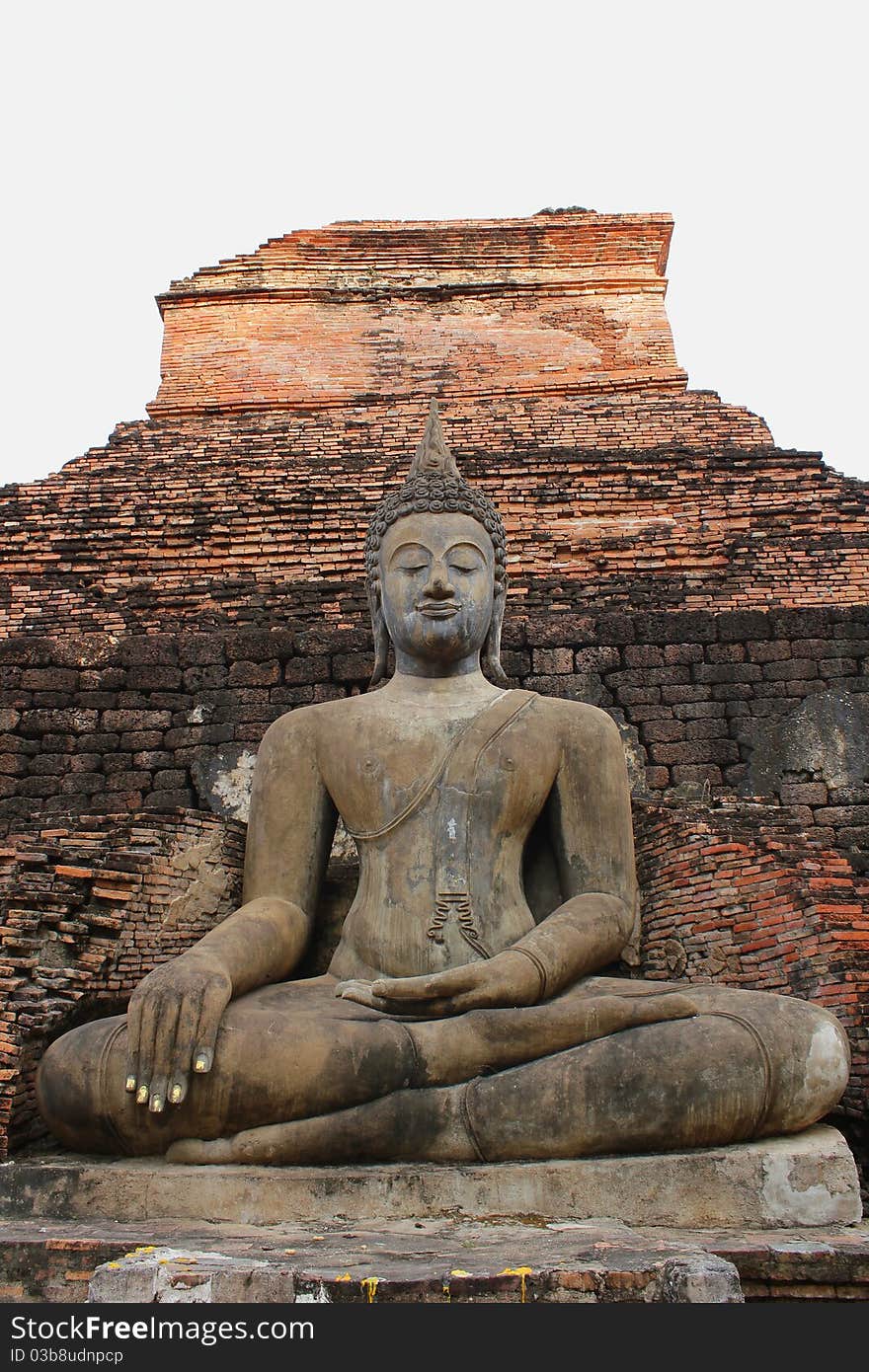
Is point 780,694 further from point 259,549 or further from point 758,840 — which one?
point 259,549

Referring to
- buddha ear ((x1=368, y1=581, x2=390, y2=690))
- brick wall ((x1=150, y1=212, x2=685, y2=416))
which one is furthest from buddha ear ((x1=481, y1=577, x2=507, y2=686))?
brick wall ((x1=150, y1=212, x2=685, y2=416))

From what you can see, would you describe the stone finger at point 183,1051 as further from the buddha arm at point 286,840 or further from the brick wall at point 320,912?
the brick wall at point 320,912

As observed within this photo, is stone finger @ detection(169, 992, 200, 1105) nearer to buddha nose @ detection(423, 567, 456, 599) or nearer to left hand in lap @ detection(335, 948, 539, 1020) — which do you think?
left hand in lap @ detection(335, 948, 539, 1020)

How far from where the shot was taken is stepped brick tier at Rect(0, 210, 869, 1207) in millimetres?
5672

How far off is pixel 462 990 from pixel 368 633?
3.89 metres

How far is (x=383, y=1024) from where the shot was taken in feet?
13.6

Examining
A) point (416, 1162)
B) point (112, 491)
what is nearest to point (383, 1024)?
point (416, 1162)

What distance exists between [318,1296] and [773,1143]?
5.71 feet

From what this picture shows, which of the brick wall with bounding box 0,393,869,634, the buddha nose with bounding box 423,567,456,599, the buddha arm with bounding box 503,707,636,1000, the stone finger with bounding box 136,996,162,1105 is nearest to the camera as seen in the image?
the stone finger with bounding box 136,996,162,1105

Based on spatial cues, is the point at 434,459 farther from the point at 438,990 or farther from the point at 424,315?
the point at 424,315

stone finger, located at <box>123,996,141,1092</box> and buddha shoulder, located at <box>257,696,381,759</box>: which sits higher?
buddha shoulder, located at <box>257,696,381,759</box>

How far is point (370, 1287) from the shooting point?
2848 millimetres

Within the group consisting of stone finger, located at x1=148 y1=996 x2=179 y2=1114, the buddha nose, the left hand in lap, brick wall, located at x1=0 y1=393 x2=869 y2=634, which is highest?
brick wall, located at x1=0 y1=393 x2=869 y2=634

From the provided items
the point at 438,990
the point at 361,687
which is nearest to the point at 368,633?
the point at 361,687
